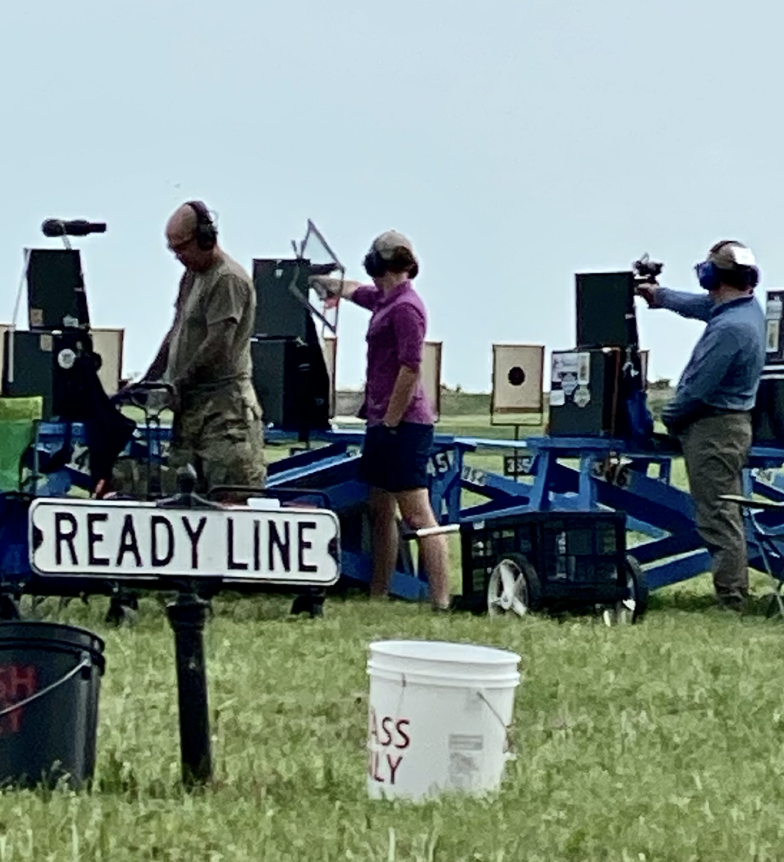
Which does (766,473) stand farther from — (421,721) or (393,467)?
(421,721)

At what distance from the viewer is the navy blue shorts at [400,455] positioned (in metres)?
10.9

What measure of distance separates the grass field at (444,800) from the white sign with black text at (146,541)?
0.53m

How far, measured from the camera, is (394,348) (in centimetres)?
1090

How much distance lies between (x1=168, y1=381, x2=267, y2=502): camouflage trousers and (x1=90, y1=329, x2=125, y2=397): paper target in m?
3.03

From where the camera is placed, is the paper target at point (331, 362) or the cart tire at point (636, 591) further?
the paper target at point (331, 362)

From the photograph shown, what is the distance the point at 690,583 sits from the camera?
47.7 ft

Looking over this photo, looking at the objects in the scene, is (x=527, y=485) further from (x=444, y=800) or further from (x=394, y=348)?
(x=444, y=800)

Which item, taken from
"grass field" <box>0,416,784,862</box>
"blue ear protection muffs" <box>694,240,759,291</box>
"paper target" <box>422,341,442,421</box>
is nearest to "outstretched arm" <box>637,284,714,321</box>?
"blue ear protection muffs" <box>694,240,759,291</box>

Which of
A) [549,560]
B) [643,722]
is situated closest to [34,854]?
[643,722]

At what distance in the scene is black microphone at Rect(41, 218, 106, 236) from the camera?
11.6 meters

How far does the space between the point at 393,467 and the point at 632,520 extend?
11.3ft

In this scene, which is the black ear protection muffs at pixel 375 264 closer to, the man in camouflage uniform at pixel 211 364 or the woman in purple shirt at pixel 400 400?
the woman in purple shirt at pixel 400 400

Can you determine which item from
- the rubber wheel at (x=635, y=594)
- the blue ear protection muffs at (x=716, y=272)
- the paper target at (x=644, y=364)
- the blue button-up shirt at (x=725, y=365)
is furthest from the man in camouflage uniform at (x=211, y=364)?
the paper target at (x=644, y=364)

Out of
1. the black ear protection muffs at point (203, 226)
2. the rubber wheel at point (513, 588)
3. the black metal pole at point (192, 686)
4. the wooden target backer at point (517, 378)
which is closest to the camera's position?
the black metal pole at point (192, 686)
